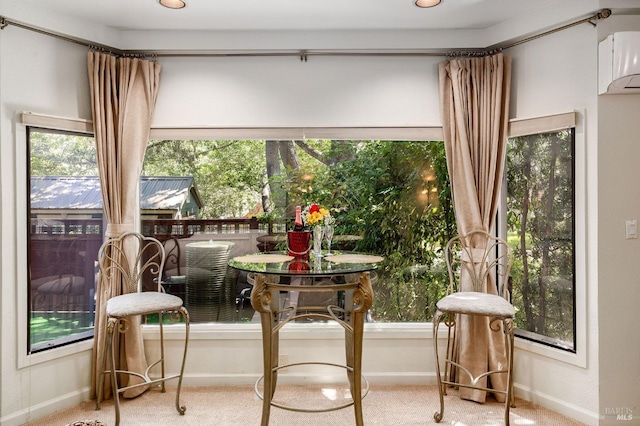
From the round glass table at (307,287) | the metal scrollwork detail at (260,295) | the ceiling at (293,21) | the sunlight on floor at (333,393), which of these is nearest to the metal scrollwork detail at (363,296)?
the round glass table at (307,287)

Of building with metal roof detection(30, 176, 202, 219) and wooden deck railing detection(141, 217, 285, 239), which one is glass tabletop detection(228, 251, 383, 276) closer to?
wooden deck railing detection(141, 217, 285, 239)

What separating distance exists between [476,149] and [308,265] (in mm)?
1530

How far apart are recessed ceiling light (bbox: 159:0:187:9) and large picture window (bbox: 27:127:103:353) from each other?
3.60 ft

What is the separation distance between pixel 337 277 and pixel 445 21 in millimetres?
1928

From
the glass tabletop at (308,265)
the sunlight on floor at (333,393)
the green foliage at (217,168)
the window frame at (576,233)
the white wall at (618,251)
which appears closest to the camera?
the glass tabletop at (308,265)

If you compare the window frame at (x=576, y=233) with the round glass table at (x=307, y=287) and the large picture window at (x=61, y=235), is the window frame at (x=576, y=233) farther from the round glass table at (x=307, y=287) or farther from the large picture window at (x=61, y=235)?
the round glass table at (x=307, y=287)

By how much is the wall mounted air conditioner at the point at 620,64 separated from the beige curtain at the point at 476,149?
0.59 m

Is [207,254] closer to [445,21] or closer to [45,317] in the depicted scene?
[45,317]

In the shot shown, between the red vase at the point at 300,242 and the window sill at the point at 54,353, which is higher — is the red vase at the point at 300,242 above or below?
above

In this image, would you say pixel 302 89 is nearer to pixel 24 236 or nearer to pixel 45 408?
pixel 24 236

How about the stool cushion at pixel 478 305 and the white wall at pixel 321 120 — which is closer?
the stool cushion at pixel 478 305

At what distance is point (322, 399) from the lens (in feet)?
9.73

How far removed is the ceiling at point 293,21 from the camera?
108 inches

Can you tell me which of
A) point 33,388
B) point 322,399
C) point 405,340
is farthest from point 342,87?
point 33,388
